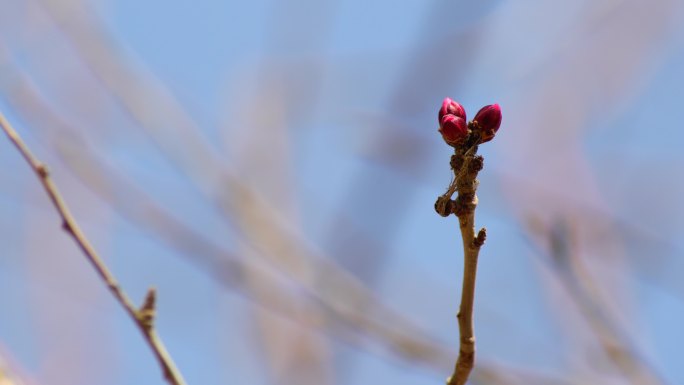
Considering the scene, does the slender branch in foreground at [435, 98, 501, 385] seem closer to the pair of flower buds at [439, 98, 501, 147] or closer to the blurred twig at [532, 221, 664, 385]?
the pair of flower buds at [439, 98, 501, 147]

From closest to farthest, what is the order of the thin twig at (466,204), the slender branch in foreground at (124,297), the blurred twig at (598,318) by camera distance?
the thin twig at (466,204), the slender branch in foreground at (124,297), the blurred twig at (598,318)

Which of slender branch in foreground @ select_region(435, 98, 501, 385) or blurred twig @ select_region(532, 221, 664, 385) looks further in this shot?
blurred twig @ select_region(532, 221, 664, 385)

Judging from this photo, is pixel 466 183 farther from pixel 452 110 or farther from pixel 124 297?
pixel 124 297

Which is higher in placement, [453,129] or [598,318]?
[598,318]

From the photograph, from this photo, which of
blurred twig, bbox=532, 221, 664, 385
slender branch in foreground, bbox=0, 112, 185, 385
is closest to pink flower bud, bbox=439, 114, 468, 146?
slender branch in foreground, bbox=0, 112, 185, 385

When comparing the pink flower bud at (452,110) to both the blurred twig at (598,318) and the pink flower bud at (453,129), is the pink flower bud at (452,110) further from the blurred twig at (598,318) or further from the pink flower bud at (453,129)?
the blurred twig at (598,318)

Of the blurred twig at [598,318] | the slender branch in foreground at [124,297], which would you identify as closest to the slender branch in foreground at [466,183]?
the slender branch in foreground at [124,297]

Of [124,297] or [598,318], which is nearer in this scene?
[124,297]

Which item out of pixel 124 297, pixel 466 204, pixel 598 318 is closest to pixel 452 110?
pixel 466 204

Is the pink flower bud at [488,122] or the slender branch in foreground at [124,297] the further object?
the slender branch in foreground at [124,297]
